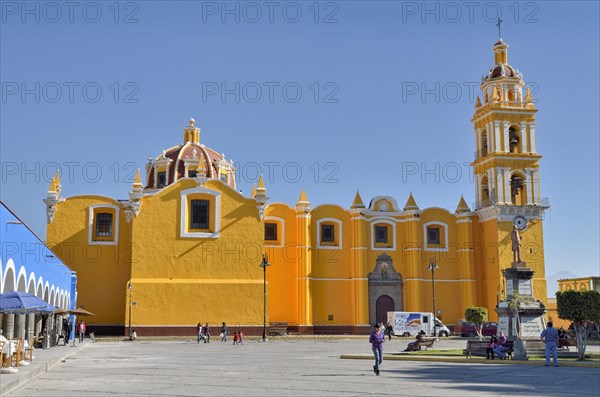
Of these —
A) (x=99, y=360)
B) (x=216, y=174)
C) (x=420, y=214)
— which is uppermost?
(x=216, y=174)

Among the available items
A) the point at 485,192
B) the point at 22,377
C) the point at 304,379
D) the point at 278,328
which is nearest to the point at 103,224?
the point at 278,328

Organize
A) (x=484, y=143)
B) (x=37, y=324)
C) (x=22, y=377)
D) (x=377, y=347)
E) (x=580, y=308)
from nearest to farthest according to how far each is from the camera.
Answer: (x=22, y=377)
(x=377, y=347)
(x=580, y=308)
(x=37, y=324)
(x=484, y=143)

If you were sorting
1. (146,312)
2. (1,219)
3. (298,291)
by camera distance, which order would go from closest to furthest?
(1,219) < (146,312) < (298,291)

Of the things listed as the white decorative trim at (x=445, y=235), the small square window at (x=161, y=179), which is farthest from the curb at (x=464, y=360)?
the small square window at (x=161, y=179)

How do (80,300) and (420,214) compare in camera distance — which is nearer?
(80,300)

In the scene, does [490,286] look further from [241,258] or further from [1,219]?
[1,219]

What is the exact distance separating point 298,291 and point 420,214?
32.7ft

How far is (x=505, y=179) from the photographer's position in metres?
47.0

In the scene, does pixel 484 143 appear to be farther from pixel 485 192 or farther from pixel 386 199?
pixel 386 199

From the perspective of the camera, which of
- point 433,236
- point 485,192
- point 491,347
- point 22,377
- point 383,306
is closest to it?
point 22,377

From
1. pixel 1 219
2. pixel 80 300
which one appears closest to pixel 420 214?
pixel 80 300

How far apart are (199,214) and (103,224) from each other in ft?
19.2

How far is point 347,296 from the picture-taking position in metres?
46.7

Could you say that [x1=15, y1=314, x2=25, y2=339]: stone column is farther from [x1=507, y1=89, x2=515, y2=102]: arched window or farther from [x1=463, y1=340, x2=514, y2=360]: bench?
[x1=507, y1=89, x2=515, y2=102]: arched window
